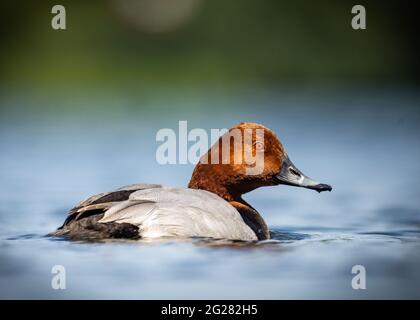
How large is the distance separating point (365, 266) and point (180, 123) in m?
2.74

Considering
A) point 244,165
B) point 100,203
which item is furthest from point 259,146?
point 100,203

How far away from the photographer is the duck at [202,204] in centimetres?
493

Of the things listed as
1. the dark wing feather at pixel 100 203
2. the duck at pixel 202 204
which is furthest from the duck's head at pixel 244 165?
the dark wing feather at pixel 100 203

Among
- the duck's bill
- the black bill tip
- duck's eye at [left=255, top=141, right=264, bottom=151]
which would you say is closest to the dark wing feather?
duck's eye at [left=255, top=141, right=264, bottom=151]

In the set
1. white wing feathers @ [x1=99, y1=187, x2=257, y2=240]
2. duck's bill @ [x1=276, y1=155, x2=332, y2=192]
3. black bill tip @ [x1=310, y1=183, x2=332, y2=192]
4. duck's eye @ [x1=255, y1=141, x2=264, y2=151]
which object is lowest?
white wing feathers @ [x1=99, y1=187, x2=257, y2=240]

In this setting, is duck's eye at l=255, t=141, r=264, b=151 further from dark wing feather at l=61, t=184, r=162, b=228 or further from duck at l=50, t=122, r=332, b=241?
dark wing feather at l=61, t=184, r=162, b=228

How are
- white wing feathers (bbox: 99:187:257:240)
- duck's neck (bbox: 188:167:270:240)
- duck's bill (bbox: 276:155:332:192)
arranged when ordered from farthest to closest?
duck's bill (bbox: 276:155:332:192) → duck's neck (bbox: 188:167:270:240) → white wing feathers (bbox: 99:187:257:240)

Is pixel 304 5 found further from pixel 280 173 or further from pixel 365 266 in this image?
pixel 365 266

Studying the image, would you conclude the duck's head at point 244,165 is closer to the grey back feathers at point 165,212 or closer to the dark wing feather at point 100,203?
the grey back feathers at point 165,212

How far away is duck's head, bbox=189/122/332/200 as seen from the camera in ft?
18.4

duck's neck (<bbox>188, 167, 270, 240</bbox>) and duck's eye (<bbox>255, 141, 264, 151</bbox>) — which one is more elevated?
duck's eye (<bbox>255, 141, 264, 151</bbox>)

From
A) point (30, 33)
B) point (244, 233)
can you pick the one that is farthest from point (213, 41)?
point (244, 233)

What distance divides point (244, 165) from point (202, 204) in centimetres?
65

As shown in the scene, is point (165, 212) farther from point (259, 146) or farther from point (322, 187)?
point (322, 187)
